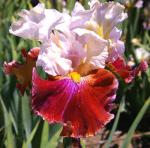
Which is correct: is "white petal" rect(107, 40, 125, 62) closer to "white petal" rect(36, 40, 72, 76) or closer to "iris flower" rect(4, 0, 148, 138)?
"iris flower" rect(4, 0, 148, 138)

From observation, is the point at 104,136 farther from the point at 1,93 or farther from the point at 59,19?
the point at 59,19

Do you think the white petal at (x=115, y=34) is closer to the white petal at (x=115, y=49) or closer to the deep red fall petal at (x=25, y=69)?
the white petal at (x=115, y=49)

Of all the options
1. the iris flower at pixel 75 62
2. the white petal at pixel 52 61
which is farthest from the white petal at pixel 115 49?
the white petal at pixel 52 61

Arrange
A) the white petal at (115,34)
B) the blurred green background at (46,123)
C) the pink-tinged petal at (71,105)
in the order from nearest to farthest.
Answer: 1. the pink-tinged petal at (71,105)
2. the white petal at (115,34)
3. the blurred green background at (46,123)

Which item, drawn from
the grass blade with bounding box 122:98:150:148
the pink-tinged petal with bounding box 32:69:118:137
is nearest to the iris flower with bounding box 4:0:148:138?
the pink-tinged petal with bounding box 32:69:118:137

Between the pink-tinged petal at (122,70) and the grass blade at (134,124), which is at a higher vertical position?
the pink-tinged petal at (122,70)
